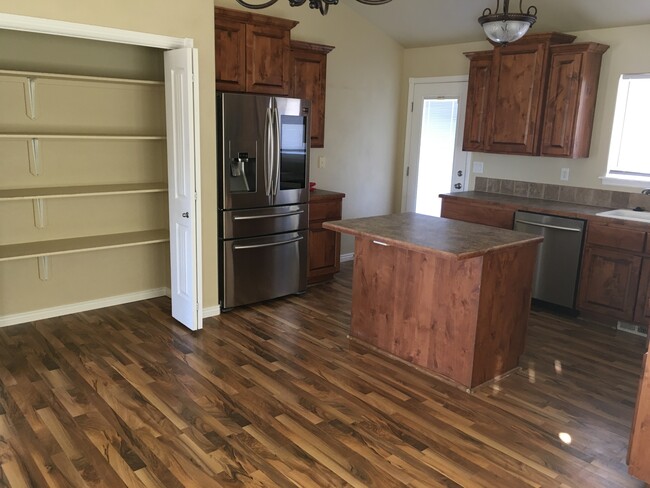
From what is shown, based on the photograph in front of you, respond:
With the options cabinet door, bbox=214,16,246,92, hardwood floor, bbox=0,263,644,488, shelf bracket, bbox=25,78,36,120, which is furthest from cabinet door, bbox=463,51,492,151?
shelf bracket, bbox=25,78,36,120

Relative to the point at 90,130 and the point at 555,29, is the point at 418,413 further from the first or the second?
the point at 555,29

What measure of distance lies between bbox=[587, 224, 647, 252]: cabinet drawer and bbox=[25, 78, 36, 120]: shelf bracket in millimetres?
4268

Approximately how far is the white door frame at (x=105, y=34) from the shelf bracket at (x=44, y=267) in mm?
1120

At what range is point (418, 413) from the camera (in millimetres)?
2982

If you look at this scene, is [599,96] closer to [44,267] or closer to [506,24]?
[506,24]

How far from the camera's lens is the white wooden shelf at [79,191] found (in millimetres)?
3701

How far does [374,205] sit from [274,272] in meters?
2.11

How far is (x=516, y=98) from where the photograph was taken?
4.85 metres

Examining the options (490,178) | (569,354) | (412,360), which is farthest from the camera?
(490,178)

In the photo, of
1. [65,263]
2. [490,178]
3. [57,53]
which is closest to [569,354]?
[490,178]

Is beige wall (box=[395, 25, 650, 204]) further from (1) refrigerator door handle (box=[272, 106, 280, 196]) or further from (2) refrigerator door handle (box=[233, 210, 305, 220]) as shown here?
(1) refrigerator door handle (box=[272, 106, 280, 196])

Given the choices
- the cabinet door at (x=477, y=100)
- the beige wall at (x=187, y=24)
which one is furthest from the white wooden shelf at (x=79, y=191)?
the cabinet door at (x=477, y=100)

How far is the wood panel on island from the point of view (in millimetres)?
4551

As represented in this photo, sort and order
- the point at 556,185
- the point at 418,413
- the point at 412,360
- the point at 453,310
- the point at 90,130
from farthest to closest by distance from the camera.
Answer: the point at 556,185
the point at 90,130
the point at 412,360
the point at 453,310
the point at 418,413
